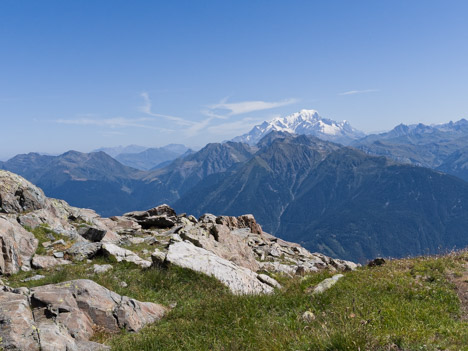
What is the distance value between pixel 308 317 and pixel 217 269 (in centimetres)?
838

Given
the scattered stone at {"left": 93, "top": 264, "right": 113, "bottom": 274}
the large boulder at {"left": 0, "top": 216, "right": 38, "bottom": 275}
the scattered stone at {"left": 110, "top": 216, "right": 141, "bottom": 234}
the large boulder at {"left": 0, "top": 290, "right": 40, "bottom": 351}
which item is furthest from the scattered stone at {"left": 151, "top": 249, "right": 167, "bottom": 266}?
the scattered stone at {"left": 110, "top": 216, "right": 141, "bottom": 234}

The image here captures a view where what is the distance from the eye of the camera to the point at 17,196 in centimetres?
2578

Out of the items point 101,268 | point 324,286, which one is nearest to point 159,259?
point 101,268

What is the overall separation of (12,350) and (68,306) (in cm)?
234

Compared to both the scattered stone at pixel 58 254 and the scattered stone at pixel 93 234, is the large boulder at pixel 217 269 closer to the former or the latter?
the scattered stone at pixel 58 254

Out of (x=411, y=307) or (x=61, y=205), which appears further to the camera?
(x=61, y=205)

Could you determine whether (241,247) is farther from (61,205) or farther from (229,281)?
(61,205)

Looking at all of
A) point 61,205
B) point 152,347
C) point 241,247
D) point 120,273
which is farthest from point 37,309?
point 61,205

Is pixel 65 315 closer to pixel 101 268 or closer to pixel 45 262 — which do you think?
pixel 101 268

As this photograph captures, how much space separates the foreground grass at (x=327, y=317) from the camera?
611 cm

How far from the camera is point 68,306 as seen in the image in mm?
9789

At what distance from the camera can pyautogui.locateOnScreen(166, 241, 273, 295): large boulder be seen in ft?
49.5

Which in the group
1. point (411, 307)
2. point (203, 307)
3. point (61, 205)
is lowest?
point (61, 205)

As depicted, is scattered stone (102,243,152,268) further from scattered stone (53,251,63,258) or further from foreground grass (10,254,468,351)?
foreground grass (10,254,468,351)
